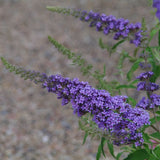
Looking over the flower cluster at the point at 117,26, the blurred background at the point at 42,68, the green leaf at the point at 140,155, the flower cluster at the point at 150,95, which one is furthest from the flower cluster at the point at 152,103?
the blurred background at the point at 42,68

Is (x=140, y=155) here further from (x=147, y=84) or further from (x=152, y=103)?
(x=147, y=84)

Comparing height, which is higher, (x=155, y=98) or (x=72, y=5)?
(x=72, y=5)

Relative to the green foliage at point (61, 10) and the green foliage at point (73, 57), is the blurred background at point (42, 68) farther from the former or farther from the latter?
the green foliage at point (61, 10)

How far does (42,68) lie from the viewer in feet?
18.9

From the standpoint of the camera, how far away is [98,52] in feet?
20.6

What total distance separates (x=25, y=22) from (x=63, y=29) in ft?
2.81

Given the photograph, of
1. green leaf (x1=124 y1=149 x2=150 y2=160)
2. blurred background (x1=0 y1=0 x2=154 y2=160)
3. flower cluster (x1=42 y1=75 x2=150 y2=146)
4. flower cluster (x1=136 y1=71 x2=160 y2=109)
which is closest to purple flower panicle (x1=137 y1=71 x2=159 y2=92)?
flower cluster (x1=136 y1=71 x2=160 y2=109)

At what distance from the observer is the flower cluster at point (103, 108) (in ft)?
6.32

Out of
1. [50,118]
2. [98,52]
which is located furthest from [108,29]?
[98,52]

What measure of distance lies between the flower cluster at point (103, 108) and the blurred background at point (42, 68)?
69 cm

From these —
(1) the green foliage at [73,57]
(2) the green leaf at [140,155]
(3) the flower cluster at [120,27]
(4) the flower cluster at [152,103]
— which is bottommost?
(2) the green leaf at [140,155]

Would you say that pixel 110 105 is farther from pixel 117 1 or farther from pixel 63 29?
pixel 117 1

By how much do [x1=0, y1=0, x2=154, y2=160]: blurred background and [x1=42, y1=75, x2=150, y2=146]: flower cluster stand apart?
2.26 feet

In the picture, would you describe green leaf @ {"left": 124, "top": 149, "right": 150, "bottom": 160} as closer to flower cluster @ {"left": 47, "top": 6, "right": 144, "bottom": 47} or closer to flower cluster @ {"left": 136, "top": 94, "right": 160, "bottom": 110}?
flower cluster @ {"left": 136, "top": 94, "right": 160, "bottom": 110}
